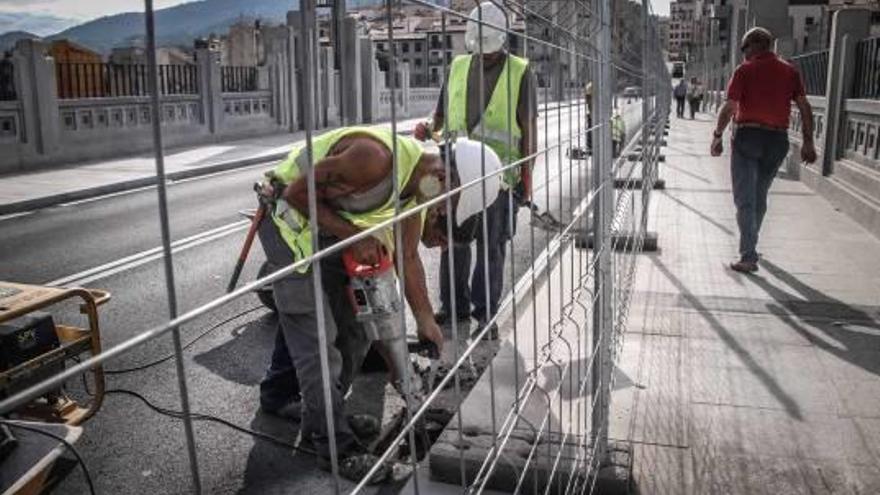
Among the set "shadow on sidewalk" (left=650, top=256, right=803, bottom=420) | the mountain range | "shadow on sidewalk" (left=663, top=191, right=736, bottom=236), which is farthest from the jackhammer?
"shadow on sidewalk" (left=663, top=191, right=736, bottom=236)

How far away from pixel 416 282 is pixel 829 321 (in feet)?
11.0

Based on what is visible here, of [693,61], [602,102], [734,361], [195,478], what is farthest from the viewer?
[693,61]

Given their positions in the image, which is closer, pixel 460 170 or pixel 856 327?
pixel 460 170

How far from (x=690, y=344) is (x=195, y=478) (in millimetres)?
4196

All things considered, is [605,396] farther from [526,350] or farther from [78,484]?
[78,484]

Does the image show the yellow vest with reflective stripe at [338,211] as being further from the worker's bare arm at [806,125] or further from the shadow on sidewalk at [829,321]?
the worker's bare arm at [806,125]

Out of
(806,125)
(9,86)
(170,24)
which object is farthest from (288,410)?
(9,86)

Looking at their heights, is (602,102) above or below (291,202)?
above

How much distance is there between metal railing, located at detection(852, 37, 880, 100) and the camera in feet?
29.2

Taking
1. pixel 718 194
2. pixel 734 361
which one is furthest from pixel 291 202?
pixel 718 194

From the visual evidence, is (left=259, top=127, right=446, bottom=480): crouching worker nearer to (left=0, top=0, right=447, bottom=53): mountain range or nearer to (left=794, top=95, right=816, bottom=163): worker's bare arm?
(left=0, top=0, right=447, bottom=53): mountain range

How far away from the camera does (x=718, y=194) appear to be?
11047mm

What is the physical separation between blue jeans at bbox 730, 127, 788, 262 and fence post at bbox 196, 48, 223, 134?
514 inches

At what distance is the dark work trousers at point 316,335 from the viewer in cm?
298
